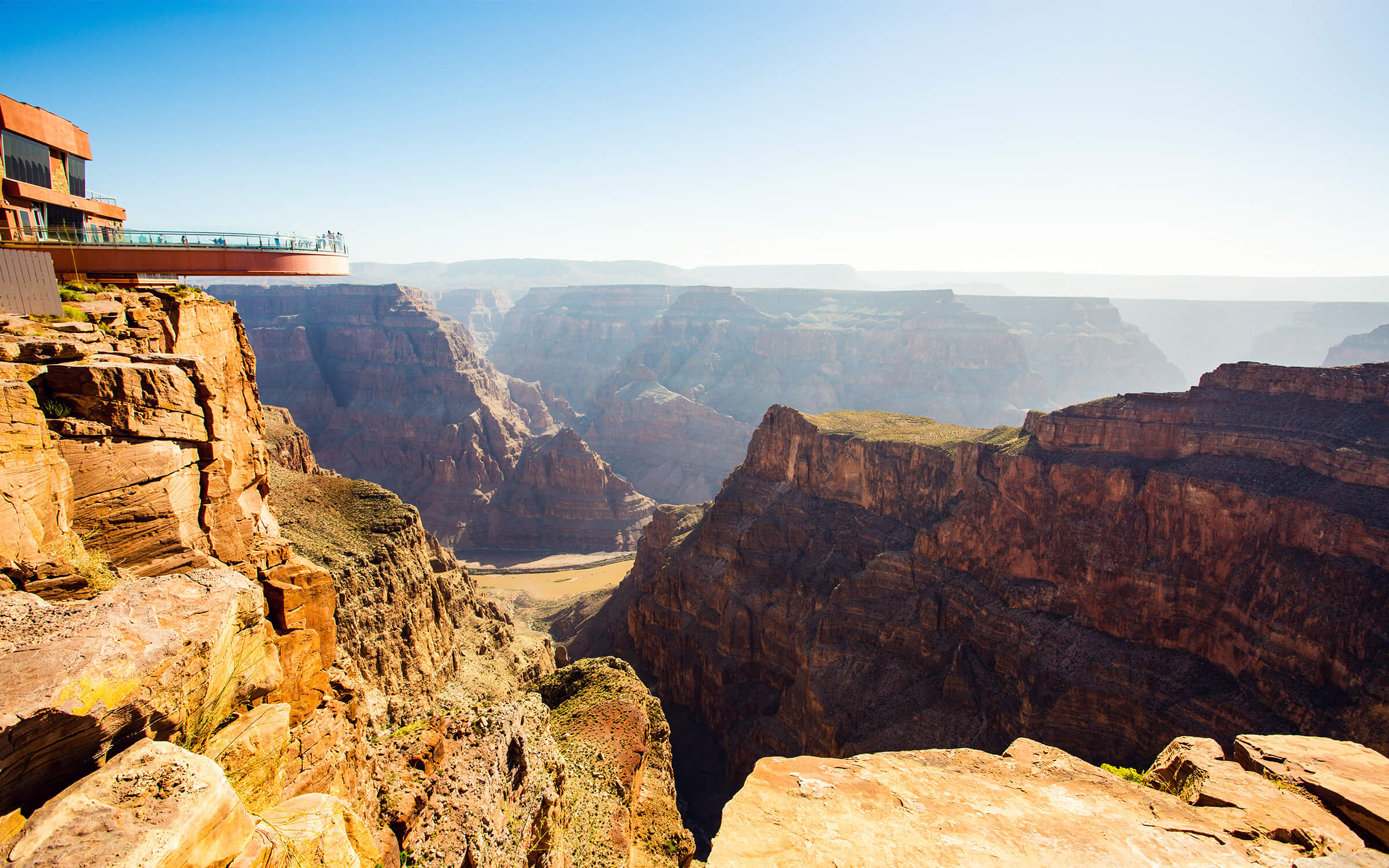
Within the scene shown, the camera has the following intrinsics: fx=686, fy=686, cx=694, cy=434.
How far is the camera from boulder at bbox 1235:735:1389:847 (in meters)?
8.39

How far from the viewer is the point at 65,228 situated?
2362 centimetres

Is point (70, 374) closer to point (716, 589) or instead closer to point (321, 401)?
point (716, 589)

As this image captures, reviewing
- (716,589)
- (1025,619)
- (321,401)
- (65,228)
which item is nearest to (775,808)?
(65,228)

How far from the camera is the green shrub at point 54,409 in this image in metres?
11.4

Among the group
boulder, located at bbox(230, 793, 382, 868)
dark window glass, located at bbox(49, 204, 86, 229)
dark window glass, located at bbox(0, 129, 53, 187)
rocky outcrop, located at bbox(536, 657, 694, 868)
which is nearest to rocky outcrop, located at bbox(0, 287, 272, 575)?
boulder, located at bbox(230, 793, 382, 868)

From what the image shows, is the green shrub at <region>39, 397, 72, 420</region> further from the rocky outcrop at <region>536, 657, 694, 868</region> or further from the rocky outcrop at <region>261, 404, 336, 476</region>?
the rocky outcrop at <region>261, 404, 336, 476</region>

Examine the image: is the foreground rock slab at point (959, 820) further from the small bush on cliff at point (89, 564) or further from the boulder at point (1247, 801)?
the small bush on cliff at point (89, 564)

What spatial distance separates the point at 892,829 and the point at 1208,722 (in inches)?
1328

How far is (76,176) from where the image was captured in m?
28.7

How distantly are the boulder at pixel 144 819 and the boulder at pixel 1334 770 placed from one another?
41.0 feet

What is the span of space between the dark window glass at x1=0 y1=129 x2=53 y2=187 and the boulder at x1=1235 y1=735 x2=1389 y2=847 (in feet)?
125

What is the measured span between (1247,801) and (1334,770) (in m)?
1.76

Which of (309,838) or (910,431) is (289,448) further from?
(309,838)

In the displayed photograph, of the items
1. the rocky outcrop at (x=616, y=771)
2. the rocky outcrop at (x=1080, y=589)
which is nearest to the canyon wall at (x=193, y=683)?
the rocky outcrop at (x=616, y=771)
